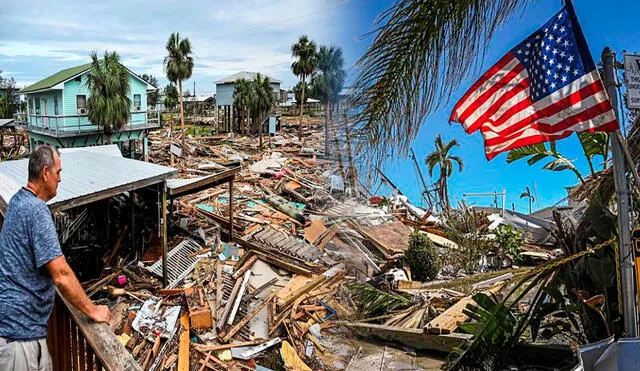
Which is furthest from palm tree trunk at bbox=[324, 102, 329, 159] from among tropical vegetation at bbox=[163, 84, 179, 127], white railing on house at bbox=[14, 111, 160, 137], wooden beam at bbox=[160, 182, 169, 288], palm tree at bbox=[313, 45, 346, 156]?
tropical vegetation at bbox=[163, 84, 179, 127]

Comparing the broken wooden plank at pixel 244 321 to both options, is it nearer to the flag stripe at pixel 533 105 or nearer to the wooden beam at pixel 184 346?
the wooden beam at pixel 184 346

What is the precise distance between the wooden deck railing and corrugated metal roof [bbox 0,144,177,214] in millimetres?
4531

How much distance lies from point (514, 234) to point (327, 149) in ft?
23.1

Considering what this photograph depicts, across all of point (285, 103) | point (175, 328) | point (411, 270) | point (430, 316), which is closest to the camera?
point (430, 316)

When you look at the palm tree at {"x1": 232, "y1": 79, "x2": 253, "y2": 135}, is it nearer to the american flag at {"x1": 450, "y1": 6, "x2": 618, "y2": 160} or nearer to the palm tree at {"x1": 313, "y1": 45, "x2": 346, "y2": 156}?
the american flag at {"x1": 450, "y1": 6, "x2": 618, "y2": 160}

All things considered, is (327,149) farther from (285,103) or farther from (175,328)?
(285,103)

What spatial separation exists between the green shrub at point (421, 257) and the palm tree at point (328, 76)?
4.59 metres

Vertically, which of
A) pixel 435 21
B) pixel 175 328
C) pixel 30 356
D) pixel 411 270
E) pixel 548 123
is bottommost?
pixel 175 328

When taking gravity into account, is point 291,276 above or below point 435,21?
below

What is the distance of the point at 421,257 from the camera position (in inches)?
251

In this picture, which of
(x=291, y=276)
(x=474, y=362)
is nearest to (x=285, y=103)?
(x=291, y=276)

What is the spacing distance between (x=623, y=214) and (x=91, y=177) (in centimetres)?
765

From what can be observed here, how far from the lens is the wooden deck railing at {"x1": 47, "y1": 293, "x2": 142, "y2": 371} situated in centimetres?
147

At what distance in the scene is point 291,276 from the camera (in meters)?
9.08
